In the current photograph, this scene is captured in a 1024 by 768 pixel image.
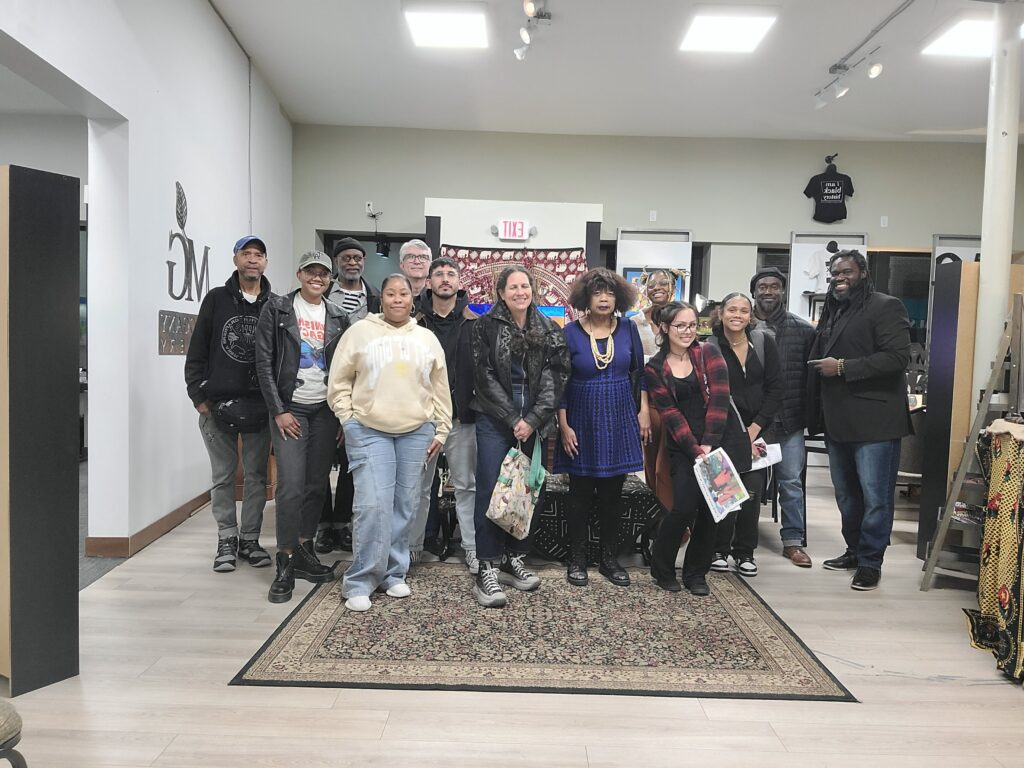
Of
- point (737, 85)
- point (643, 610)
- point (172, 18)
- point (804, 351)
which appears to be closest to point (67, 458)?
point (643, 610)

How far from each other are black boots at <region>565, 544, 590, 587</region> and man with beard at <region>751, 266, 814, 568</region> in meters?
1.22

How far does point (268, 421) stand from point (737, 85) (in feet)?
15.9

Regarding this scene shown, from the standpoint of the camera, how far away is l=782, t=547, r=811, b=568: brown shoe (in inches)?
144

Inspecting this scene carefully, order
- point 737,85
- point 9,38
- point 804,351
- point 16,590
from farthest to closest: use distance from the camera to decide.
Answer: point 737,85 < point 804,351 < point 9,38 < point 16,590

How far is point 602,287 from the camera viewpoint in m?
3.01

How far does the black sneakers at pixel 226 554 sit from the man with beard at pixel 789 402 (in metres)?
2.82

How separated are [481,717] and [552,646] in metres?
0.53

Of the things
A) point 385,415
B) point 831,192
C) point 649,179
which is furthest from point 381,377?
point 831,192

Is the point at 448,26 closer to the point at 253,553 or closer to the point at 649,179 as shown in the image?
the point at 649,179

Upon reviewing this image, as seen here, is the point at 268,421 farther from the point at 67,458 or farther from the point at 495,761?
the point at 495,761

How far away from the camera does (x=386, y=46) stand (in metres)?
5.27

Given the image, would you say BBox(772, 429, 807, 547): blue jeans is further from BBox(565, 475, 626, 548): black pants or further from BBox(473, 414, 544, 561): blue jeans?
BBox(473, 414, 544, 561): blue jeans

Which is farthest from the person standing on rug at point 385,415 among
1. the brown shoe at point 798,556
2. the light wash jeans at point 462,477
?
the brown shoe at point 798,556

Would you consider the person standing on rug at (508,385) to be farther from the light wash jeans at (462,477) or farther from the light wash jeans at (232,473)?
A: the light wash jeans at (232,473)
